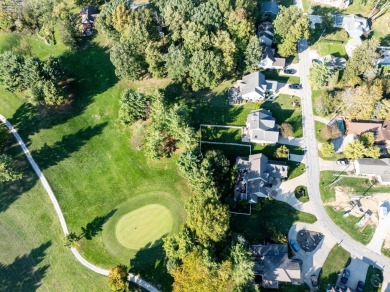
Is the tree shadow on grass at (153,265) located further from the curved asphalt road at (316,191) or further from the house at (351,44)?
the house at (351,44)

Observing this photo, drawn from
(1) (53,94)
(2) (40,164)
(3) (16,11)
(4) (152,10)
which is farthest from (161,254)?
(3) (16,11)

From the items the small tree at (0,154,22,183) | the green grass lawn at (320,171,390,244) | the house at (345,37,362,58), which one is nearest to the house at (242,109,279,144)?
the green grass lawn at (320,171,390,244)

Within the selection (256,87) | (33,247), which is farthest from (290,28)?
(33,247)

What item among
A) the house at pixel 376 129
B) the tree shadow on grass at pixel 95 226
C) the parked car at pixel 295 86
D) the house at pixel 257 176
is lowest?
the tree shadow on grass at pixel 95 226

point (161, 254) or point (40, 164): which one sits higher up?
point (40, 164)

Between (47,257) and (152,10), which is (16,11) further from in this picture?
(47,257)

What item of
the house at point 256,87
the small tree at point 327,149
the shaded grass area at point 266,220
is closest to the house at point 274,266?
the shaded grass area at point 266,220
